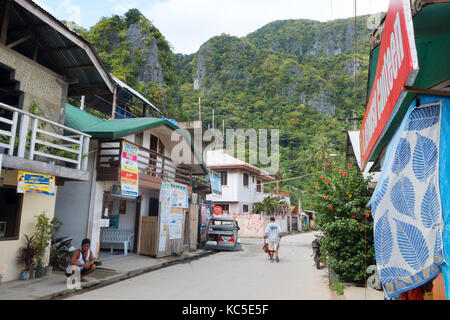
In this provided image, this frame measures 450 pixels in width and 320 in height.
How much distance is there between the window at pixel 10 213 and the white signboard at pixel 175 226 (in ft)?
21.4

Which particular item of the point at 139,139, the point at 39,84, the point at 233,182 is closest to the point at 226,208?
the point at 233,182

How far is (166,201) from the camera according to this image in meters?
13.6

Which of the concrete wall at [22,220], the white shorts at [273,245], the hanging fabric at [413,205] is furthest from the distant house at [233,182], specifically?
the hanging fabric at [413,205]

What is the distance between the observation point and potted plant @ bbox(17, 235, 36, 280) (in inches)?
322

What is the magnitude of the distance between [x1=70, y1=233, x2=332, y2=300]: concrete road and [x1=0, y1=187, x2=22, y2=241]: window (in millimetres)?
2590

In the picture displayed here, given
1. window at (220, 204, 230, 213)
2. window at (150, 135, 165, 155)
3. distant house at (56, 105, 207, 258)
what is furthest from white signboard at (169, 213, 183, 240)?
window at (220, 204, 230, 213)

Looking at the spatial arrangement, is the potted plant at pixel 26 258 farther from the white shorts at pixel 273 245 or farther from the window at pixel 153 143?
the white shorts at pixel 273 245

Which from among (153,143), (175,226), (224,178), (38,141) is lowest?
(175,226)

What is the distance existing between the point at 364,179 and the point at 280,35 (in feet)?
389

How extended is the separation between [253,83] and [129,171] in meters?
72.7

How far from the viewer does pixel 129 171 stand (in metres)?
11.1

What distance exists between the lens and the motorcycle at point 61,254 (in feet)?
31.2

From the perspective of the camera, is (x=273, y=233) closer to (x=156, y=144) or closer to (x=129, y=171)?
(x=129, y=171)

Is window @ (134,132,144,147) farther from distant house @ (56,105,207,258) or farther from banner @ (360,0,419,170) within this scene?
banner @ (360,0,419,170)
